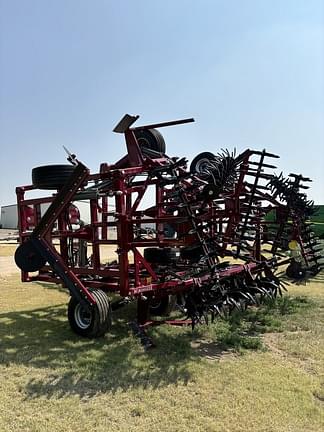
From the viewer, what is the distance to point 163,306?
594cm

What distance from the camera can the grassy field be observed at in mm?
2857

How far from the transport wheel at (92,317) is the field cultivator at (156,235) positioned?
0.01m

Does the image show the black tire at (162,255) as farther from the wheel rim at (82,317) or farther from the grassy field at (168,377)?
the wheel rim at (82,317)

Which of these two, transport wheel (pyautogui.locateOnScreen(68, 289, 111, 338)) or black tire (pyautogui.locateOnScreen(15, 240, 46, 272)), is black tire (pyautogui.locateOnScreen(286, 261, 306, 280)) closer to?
transport wheel (pyautogui.locateOnScreen(68, 289, 111, 338))

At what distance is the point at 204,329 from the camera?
16.5 ft

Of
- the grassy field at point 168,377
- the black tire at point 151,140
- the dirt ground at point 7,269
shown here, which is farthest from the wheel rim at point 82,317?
the dirt ground at point 7,269

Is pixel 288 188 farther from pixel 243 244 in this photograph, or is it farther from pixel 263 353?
pixel 263 353

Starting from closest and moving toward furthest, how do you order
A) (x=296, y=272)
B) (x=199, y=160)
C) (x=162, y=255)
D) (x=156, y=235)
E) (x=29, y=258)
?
(x=29, y=258) → (x=156, y=235) → (x=162, y=255) → (x=199, y=160) → (x=296, y=272)

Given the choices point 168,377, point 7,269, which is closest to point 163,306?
point 168,377

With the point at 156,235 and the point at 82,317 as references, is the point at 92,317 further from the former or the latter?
the point at 156,235

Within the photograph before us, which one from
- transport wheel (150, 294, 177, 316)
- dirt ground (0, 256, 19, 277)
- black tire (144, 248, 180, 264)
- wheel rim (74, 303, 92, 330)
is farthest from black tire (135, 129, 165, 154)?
dirt ground (0, 256, 19, 277)

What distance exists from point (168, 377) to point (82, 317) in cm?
179

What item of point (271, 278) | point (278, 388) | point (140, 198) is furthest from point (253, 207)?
point (278, 388)

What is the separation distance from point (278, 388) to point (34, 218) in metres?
4.25
